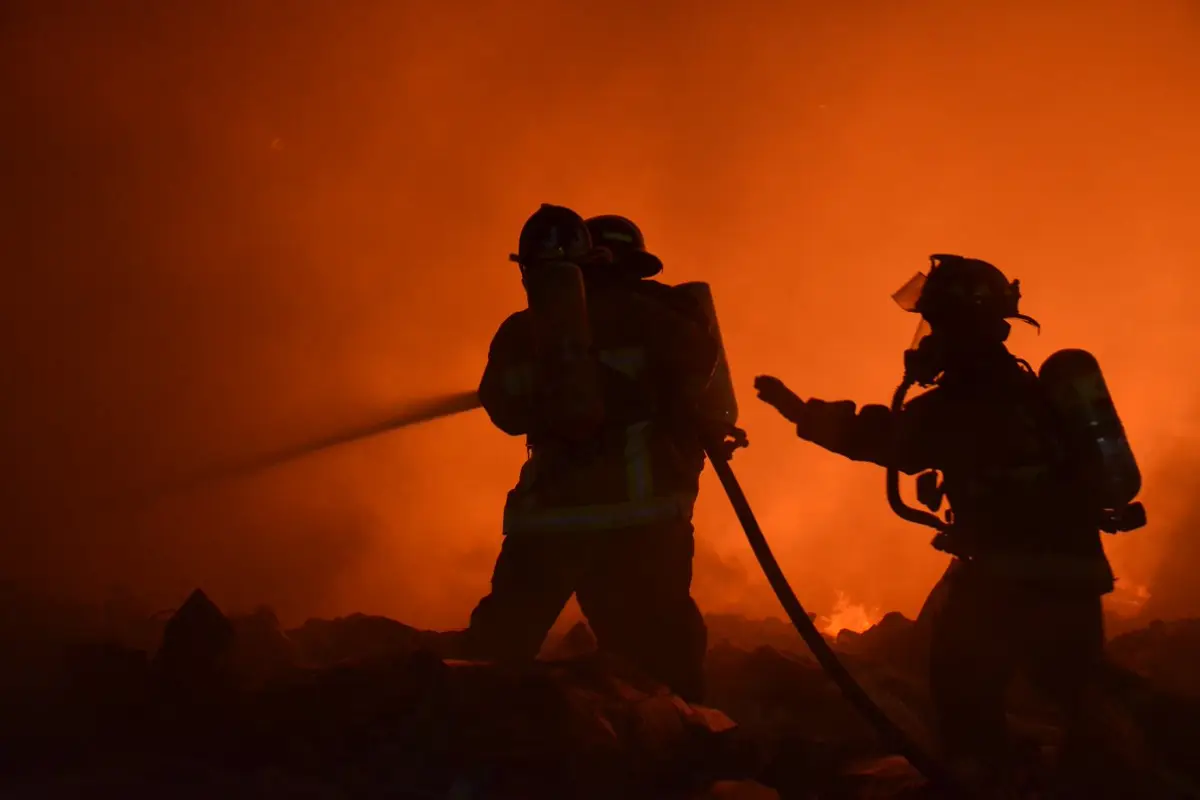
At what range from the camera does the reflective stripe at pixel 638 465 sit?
3779 mm

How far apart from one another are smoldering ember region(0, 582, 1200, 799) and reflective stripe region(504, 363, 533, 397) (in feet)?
4.11

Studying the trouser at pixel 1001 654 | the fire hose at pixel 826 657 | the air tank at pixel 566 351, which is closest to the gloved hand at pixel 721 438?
the fire hose at pixel 826 657

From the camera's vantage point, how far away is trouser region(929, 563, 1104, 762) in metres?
3.21

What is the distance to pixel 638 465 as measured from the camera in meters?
3.81

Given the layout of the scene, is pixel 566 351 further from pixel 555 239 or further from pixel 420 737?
pixel 420 737

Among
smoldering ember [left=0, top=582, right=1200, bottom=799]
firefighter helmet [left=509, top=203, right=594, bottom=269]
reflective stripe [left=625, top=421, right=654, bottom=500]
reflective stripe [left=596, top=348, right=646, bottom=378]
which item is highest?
firefighter helmet [left=509, top=203, right=594, bottom=269]

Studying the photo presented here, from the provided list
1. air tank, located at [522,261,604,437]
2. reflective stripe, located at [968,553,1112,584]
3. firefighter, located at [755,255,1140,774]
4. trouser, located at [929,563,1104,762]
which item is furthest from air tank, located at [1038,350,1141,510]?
air tank, located at [522,261,604,437]

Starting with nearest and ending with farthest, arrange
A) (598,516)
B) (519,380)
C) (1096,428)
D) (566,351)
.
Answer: (1096,428) → (566,351) → (598,516) → (519,380)

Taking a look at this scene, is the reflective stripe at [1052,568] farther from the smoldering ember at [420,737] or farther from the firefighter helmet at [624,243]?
the firefighter helmet at [624,243]

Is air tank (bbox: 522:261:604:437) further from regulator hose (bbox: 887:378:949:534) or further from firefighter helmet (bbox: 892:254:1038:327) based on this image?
firefighter helmet (bbox: 892:254:1038:327)

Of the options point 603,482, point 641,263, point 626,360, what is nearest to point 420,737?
point 603,482

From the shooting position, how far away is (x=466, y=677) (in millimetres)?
2953

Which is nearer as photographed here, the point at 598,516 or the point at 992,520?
the point at 992,520

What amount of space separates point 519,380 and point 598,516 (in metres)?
0.76
